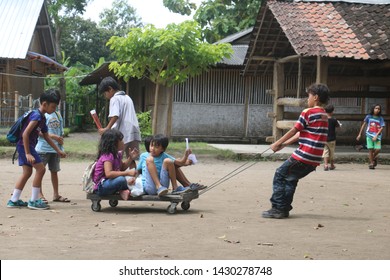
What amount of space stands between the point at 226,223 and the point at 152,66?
465 inches

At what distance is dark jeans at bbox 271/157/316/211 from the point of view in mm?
7566

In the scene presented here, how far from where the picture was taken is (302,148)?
760cm

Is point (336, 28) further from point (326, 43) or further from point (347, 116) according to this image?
point (347, 116)

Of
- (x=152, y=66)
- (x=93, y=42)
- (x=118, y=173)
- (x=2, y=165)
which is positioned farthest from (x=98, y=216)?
(x=93, y=42)

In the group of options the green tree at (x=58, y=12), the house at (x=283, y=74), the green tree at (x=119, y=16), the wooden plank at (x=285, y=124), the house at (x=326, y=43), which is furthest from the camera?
the green tree at (x=119, y=16)

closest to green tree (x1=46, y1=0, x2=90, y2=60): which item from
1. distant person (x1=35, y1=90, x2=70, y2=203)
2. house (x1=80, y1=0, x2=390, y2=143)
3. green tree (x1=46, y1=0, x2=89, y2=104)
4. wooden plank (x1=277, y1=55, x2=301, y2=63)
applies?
green tree (x1=46, y1=0, x2=89, y2=104)

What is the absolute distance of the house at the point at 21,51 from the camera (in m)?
20.9

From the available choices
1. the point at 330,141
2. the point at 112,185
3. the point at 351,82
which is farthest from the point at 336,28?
the point at 112,185

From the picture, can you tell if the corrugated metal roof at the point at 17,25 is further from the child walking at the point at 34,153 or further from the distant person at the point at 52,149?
the child walking at the point at 34,153

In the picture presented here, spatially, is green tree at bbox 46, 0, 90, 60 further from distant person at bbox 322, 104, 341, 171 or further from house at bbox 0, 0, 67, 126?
distant person at bbox 322, 104, 341, 171

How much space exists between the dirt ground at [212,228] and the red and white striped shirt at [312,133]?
0.71 meters

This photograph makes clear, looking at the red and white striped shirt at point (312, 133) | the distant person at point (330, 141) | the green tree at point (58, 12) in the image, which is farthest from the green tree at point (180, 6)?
the red and white striped shirt at point (312, 133)

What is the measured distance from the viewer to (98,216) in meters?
7.54

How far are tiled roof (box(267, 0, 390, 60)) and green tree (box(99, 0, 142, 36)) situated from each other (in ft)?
133
